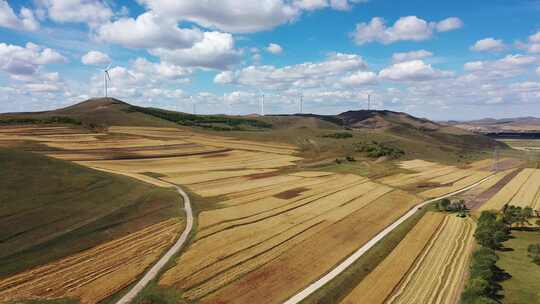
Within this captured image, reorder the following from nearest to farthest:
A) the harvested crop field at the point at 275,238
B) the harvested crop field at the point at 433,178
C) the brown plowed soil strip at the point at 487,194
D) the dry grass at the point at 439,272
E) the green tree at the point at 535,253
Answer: the dry grass at the point at 439,272
the harvested crop field at the point at 275,238
the green tree at the point at 535,253
the brown plowed soil strip at the point at 487,194
the harvested crop field at the point at 433,178

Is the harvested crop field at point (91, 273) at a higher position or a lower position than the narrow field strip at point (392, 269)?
higher

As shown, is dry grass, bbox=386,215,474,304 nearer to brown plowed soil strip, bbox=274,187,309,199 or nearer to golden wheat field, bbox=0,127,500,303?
golden wheat field, bbox=0,127,500,303

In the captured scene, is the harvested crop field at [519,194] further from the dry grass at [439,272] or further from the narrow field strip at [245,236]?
the narrow field strip at [245,236]

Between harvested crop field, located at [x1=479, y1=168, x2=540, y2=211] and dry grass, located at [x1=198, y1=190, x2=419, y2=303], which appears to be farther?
harvested crop field, located at [x1=479, y1=168, x2=540, y2=211]

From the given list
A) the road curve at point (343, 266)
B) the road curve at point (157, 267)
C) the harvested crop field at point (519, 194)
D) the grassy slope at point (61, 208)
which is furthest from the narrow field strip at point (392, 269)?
the grassy slope at point (61, 208)

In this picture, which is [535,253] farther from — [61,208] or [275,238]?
[61,208]

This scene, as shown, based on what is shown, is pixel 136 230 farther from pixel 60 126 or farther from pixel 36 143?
pixel 60 126

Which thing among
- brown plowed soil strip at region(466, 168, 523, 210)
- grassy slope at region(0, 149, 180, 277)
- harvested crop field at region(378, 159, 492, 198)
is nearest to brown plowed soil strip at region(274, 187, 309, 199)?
grassy slope at region(0, 149, 180, 277)

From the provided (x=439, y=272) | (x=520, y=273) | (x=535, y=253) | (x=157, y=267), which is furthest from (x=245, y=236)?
(x=535, y=253)
